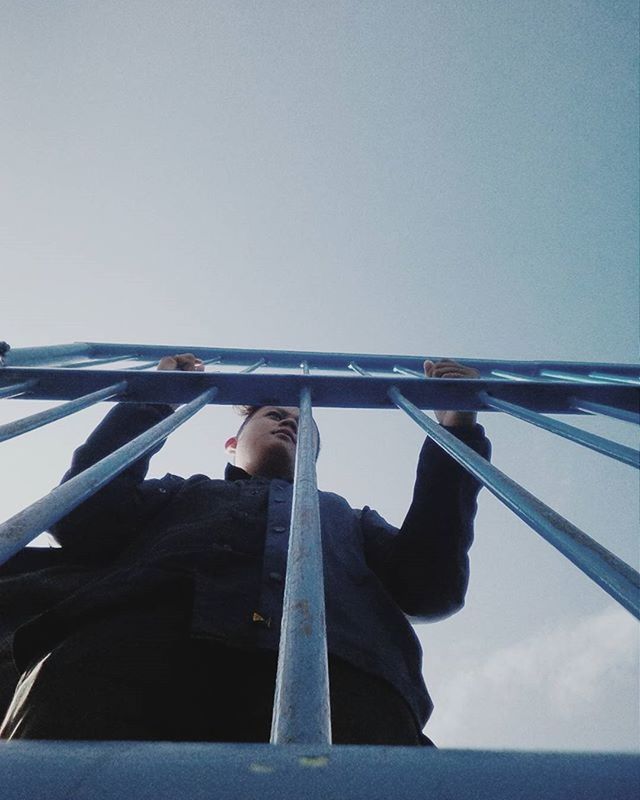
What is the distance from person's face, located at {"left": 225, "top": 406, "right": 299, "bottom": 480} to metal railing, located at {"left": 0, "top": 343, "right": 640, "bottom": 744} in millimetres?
590

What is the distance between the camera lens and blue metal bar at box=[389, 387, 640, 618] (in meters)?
0.45

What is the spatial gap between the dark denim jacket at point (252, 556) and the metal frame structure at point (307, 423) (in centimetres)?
24

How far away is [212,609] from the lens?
0.85 m

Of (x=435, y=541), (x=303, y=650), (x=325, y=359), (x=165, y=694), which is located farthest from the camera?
(x=325, y=359)

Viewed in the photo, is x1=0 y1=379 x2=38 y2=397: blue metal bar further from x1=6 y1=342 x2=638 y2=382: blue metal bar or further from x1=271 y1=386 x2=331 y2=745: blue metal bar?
x1=6 y1=342 x2=638 y2=382: blue metal bar

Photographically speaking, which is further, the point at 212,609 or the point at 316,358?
the point at 316,358

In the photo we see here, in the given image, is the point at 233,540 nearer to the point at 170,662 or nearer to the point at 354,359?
the point at 170,662

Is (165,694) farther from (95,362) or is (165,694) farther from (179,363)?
(95,362)

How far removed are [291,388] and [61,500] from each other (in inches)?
25.3

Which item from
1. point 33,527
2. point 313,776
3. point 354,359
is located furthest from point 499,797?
point 354,359

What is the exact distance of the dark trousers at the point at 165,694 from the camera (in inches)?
29.1

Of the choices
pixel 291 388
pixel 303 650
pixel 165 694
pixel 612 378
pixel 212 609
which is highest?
pixel 612 378

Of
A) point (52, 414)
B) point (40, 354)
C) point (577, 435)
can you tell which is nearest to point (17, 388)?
point (52, 414)

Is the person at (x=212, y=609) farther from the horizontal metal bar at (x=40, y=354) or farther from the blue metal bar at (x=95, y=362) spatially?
the blue metal bar at (x=95, y=362)
